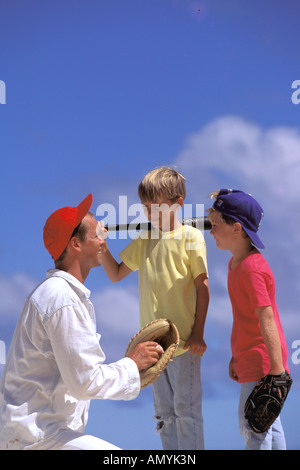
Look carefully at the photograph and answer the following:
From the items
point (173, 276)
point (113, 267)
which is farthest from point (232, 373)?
point (113, 267)

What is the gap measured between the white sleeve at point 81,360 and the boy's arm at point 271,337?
887mm

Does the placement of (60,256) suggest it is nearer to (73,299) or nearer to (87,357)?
(73,299)

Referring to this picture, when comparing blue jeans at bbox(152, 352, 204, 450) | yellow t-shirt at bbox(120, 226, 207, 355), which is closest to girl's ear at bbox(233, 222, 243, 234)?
yellow t-shirt at bbox(120, 226, 207, 355)

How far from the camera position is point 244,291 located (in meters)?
3.16

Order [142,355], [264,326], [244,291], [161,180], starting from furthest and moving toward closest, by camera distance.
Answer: [161,180] → [244,291] → [264,326] → [142,355]

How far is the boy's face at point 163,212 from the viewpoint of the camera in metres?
3.62

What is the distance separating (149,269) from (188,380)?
2.42 feet

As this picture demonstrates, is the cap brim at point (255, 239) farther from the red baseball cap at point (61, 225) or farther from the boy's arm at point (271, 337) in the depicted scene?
the red baseball cap at point (61, 225)

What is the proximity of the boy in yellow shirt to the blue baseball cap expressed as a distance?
13.8 inches

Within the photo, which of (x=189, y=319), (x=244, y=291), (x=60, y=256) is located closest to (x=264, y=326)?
(x=244, y=291)

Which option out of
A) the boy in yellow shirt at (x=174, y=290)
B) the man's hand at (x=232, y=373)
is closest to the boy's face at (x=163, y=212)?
the boy in yellow shirt at (x=174, y=290)

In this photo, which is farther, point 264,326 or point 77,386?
point 264,326

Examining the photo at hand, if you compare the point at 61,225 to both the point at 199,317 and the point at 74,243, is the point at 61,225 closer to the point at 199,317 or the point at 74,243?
the point at 74,243

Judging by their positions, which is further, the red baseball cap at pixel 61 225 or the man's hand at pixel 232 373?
the man's hand at pixel 232 373
